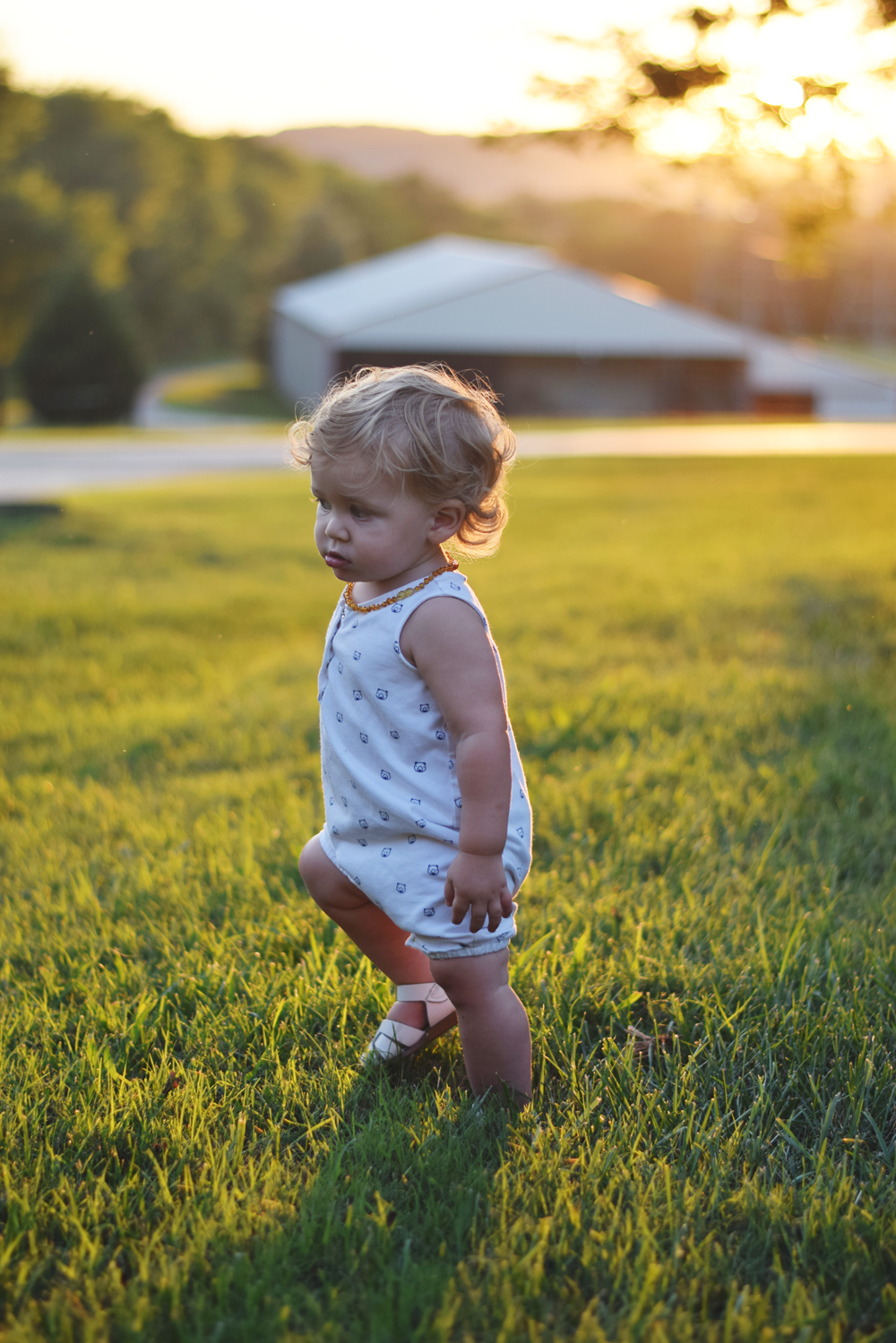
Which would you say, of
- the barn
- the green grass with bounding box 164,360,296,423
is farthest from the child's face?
the barn

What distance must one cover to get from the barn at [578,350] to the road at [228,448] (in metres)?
12.3

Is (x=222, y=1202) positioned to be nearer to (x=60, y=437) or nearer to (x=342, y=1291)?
(x=342, y=1291)

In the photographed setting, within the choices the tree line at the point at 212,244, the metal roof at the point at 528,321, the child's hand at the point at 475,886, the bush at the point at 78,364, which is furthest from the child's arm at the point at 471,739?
the metal roof at the point at 528,321

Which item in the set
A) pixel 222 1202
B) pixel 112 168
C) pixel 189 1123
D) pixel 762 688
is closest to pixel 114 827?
pixel 189 1123

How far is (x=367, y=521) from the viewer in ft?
6.09

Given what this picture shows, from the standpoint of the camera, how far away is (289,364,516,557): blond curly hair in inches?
71.2

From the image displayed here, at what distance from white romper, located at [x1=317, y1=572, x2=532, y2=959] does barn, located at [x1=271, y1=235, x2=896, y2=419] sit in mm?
39216

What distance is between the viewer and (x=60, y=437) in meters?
24.9

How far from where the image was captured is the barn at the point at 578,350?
41.4 m

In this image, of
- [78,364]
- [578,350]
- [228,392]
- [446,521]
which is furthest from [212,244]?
[446,521]

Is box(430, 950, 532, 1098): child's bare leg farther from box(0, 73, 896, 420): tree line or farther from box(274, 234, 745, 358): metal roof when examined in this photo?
box(274, 234, 745, 358): metal roof

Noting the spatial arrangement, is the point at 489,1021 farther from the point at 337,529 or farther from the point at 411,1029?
the point at 337,529

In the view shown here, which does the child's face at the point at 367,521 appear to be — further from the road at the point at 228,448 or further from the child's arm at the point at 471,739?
the road at the point at 228,448

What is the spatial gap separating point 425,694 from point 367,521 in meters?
0.32
